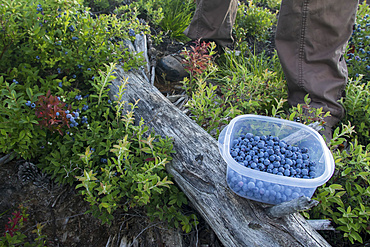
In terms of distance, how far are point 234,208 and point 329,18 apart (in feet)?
6.28

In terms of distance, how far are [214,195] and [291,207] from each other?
17.1 inches

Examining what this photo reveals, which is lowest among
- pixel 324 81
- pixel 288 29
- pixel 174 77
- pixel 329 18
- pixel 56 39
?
pixel 174 77

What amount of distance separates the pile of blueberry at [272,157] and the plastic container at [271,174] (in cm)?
6

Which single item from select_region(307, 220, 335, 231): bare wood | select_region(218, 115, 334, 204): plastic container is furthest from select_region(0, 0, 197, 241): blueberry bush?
select_region(307, 220, 335, 231): bare wood

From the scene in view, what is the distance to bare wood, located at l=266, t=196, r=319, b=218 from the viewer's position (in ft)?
3.55

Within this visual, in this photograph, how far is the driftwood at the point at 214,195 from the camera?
130cm

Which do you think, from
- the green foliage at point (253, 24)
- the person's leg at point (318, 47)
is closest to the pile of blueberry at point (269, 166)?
the person's leg at point (318, 47)

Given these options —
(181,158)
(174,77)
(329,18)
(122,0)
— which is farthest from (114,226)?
(122,0)

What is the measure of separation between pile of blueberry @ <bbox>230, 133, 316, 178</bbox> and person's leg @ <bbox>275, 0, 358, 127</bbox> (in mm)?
1088

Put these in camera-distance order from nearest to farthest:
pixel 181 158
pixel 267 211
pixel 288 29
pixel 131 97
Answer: pixel 267 211, pixel 181 158, pixel 131 97, pixel 288 29

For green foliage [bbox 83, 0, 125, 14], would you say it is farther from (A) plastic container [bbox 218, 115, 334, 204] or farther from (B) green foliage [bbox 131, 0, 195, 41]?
(A) plastic container [bbox 218, 115, 334, 204]

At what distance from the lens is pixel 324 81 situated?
2359mm

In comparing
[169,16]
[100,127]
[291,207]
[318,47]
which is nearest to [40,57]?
[100,127]

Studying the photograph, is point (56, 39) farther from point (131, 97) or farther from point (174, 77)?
point (174, 77)
